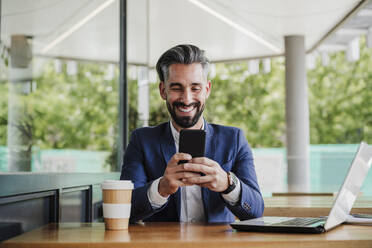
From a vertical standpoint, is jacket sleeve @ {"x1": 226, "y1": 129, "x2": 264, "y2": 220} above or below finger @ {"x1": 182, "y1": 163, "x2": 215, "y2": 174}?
below

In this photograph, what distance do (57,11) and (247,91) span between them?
8.29 m

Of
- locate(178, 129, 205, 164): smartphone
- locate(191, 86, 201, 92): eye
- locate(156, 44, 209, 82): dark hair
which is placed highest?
locate(156, 44, 209, 82): dark hair

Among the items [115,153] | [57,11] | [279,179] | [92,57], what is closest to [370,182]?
[279,179]

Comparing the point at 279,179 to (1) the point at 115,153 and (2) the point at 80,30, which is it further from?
(2) the point at 80,30

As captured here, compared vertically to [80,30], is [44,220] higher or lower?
lower

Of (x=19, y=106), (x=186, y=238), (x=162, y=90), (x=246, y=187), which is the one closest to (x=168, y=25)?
(x=19, y=106)

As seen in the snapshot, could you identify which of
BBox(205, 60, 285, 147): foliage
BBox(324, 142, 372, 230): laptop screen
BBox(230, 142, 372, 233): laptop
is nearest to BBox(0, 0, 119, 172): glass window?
BBox(230, 142, 372, 233): laptop

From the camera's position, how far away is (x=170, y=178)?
5.34ft

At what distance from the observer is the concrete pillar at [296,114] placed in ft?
23.2

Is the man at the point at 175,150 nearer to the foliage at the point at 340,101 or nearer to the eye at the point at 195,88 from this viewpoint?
the eye at the point at 195,88

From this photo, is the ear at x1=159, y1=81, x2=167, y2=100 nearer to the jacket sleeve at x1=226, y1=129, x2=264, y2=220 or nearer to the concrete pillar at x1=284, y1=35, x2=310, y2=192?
the jacket sleeve at x1=226, y1=129, x2=264, y2=220

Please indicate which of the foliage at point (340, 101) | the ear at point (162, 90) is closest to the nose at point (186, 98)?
the ear at point (162, 90)

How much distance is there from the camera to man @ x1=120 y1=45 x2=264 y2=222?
77.5 inches

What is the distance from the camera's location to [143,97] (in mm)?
5277
